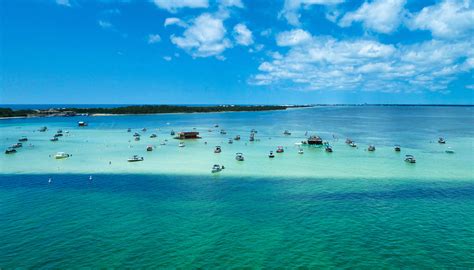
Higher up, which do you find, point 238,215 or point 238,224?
point 238,215

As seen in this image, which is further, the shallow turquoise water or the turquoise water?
the turquoise water

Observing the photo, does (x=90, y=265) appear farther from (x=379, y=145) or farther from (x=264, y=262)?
(x=379, y=145)

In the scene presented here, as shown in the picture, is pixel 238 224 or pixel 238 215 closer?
pixel 238 224

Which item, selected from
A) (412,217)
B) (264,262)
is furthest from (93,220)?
(412,217)

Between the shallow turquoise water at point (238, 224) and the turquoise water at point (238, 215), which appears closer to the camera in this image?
the shallow turquoise water at point (238, 224)
